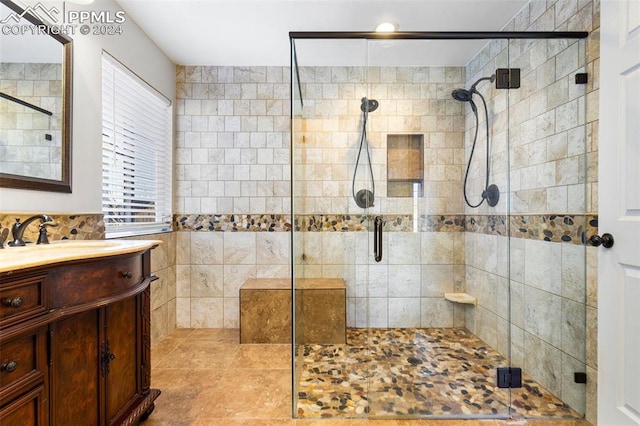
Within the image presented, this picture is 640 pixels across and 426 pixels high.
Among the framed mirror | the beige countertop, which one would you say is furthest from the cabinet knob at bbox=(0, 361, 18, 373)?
the framed mirror

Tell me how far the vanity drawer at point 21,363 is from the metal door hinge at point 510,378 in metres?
2.16

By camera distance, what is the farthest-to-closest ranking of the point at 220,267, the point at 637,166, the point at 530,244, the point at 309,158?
1. the point at 220,267
2. the point at 309,158
3. the point at 530,244
4. the point at 637,166

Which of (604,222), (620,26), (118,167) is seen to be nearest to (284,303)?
(118,167)

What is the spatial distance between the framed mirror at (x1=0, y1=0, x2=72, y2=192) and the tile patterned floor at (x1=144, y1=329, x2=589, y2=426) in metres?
1.36

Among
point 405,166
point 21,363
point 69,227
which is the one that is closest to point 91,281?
point 21,363

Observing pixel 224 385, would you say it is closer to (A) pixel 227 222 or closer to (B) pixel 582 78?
(A) pixel 227 222

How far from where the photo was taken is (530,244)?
71.2 inches

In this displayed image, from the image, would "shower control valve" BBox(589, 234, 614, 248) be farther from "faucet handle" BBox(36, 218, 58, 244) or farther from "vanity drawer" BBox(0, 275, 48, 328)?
"faucet handle" BBox(36, 218, 58, 244)

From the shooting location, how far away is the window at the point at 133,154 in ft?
6.61

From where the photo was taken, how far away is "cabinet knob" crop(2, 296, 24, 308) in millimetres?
868

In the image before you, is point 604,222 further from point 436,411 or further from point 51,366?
point 51,366

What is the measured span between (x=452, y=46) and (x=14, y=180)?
2.62 meters

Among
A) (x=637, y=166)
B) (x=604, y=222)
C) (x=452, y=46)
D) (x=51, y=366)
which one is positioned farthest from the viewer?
(x=452, y=46)

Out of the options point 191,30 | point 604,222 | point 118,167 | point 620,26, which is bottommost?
point 604,222
